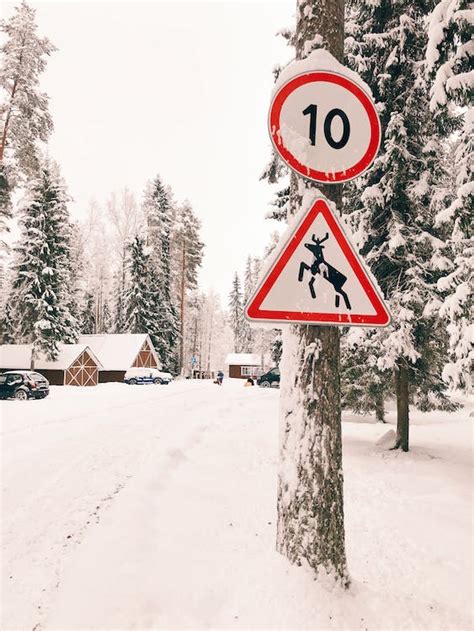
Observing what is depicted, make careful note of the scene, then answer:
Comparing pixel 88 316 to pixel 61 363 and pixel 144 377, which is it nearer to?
pixel 144 377

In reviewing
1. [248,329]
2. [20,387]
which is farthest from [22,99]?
[248,329]

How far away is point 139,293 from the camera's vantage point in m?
44.3

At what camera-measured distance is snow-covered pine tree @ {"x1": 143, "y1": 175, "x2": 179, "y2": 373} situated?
46.5 metres

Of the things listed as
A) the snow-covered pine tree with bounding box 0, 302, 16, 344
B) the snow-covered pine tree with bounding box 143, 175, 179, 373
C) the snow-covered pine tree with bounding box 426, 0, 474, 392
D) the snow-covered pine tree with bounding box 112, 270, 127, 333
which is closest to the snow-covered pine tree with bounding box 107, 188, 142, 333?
the snow-covered pine tree with bounding box 112, 270, 127, 333

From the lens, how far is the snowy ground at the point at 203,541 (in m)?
2.78

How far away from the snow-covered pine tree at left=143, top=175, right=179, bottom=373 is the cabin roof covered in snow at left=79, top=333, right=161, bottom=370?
3.45m

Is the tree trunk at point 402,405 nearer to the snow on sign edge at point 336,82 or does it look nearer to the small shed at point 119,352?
the snow on sign edge at point 336,82

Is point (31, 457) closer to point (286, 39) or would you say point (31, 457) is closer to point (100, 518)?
point (100, 518)

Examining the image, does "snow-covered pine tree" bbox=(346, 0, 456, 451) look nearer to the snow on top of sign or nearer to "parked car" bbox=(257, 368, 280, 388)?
the snow on top of sign

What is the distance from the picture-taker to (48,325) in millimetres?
31438

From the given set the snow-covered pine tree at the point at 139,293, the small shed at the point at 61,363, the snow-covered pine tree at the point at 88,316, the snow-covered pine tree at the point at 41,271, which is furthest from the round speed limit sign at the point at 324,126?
the snow-covered pine tree at the point at 88,316

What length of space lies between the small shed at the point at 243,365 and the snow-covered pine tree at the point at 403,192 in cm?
5349

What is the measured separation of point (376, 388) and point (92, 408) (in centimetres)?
1193

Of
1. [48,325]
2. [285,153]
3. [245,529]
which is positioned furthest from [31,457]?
[48,325]
